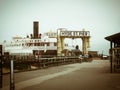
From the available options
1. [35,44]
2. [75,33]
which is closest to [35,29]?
[35,44]

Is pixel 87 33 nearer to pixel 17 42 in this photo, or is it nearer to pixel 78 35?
pixel 78 35

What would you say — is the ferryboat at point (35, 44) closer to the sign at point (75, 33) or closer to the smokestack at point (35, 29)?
the smokestack at point (35, 29)

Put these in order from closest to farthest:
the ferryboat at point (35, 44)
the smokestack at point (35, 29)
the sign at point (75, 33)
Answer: the sign at point (75, 33)
the smokestack at point (35, 29)
the ferryboat at point (35, 44)

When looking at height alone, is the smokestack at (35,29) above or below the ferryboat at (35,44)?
above

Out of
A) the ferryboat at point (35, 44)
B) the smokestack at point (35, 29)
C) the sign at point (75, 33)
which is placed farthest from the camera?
the ferryboat at point (35, 44)

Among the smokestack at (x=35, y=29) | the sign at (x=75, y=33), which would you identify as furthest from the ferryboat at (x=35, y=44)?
the sign at (x=75, y=33)

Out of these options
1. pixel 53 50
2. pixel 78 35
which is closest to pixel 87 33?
pixel 78 35

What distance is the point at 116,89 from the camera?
962 cm

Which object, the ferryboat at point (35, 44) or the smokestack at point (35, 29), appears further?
the ferryboat at point (35, 44)

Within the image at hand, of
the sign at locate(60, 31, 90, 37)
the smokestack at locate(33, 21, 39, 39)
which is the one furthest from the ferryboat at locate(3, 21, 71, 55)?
the sign at locate(60, 31, 90, 37)

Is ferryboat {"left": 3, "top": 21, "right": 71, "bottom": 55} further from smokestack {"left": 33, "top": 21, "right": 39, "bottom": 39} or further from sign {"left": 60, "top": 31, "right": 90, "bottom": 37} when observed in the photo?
sign {"left": 60, "top": 31, "right": 90, "bottom": 37}

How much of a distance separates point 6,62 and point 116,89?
17.3 meters

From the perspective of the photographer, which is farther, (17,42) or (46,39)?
(17,42)

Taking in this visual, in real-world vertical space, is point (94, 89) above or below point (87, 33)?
below
